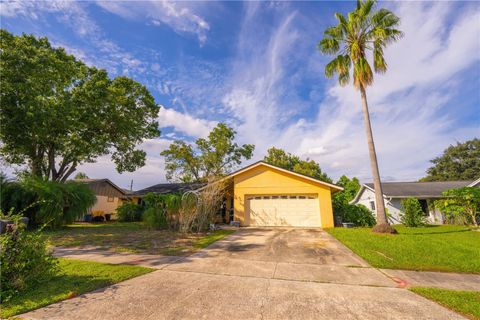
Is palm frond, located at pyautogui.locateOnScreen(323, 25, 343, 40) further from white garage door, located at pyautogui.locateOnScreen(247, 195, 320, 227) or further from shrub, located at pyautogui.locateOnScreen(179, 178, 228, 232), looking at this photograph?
shrub, located at pyautogui.locateOnScreen(179, 178, 228, 232)

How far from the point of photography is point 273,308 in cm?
346

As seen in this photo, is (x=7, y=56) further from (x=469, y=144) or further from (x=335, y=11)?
(x=469, y=144)

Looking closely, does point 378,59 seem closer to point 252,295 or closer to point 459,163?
point 252,295

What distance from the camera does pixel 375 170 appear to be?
11906 millimetres

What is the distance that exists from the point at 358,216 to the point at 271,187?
7.00 metres

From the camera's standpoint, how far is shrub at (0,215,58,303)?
3.78 m

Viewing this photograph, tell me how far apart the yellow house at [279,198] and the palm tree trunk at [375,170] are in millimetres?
3087

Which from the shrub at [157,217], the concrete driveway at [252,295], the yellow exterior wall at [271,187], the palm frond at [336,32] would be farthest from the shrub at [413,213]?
the shrub at [157,217]

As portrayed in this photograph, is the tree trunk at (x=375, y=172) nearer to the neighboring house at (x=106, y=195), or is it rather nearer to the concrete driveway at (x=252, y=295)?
the concrete driveway at (x=252, y=295)

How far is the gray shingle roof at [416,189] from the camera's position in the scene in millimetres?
18391

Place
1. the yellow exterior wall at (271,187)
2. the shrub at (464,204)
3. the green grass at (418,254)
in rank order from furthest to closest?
the yellow exterior wall at (271,187)
the shrub at (464,204)
the green grass at (418,254)

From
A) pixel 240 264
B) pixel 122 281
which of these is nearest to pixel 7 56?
pixel 122 281

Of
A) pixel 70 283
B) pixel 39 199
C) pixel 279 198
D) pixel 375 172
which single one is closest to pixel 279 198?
pixel 279 198

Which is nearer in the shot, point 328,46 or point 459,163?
point 328,46
